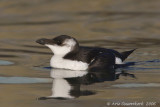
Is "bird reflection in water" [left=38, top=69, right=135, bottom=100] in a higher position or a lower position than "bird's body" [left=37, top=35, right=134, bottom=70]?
lower

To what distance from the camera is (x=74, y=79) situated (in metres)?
10.6

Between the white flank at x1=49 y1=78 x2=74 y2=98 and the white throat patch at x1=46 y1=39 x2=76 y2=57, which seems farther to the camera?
the white throat patch at x1=46 y1=39 x2=76 y2=57

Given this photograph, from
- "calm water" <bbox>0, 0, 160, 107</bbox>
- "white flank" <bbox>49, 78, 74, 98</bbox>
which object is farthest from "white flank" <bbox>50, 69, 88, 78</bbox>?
"white flank" <bbox>49, 78, 74, 98</bbox>

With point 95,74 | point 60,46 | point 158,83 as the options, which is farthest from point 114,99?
point 60,46

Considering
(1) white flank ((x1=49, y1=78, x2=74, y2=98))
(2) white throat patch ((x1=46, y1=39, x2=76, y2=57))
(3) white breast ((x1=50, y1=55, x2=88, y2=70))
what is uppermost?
(2) white throat patch ((x1=46, y1=39, x2=76, y2=57))

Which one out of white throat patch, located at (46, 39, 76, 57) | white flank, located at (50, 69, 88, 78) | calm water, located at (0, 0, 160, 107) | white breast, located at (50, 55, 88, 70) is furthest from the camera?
white throat patch, located at (46, 39, 76, 57)

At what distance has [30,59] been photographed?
12781mm

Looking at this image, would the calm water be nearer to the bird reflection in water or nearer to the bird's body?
the bird reflection in water

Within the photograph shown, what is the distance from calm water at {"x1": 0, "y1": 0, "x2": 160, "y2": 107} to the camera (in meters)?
9.04

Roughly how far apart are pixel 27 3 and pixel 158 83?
41.7ft

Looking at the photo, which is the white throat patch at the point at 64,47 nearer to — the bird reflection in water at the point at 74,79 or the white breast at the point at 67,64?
the white breast at the point at 67,64

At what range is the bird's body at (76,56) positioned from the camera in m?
11.3

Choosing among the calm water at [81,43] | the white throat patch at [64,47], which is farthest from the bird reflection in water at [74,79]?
the white throat patch at [64,47]

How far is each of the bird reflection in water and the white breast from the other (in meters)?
0.09
